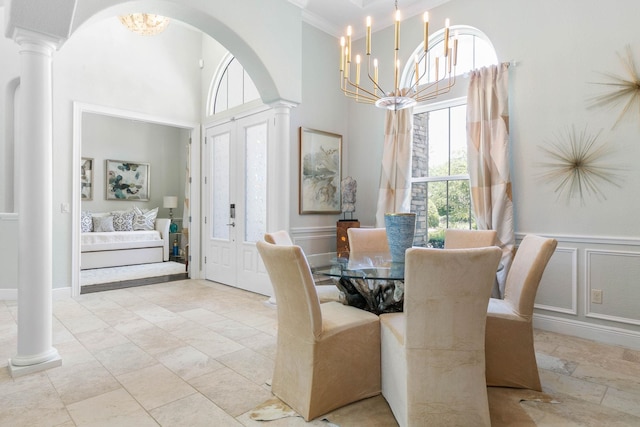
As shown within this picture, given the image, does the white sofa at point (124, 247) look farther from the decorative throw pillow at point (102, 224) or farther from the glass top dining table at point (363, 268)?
the glass top dining table at point (363, 268)

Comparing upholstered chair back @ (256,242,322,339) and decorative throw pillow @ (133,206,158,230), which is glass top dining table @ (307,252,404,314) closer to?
upholstered chair back @ (256,242,322,339)

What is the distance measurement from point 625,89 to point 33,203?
14.6 ft

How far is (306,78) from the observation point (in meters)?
4.46

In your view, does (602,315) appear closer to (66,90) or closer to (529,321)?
(529,321)

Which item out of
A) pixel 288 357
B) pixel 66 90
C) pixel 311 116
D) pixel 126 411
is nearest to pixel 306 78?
pixel 311 116

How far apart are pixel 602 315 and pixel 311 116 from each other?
3505 mm

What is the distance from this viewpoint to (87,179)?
311 inches

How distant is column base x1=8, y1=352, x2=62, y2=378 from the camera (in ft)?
7.80

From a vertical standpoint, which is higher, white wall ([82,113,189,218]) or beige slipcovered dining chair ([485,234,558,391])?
white wall ([82,113,189,218])

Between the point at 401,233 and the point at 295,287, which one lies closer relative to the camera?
the point at 295,287

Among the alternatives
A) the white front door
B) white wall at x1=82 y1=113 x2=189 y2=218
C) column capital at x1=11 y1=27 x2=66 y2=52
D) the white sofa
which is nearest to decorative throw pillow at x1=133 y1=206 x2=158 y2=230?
the white sofa

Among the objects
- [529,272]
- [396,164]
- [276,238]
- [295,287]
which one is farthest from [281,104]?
[529,272]

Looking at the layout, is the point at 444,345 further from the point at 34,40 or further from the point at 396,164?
the point at 34,40

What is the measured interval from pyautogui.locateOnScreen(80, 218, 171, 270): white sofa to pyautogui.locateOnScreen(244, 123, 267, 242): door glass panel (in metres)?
3.48
